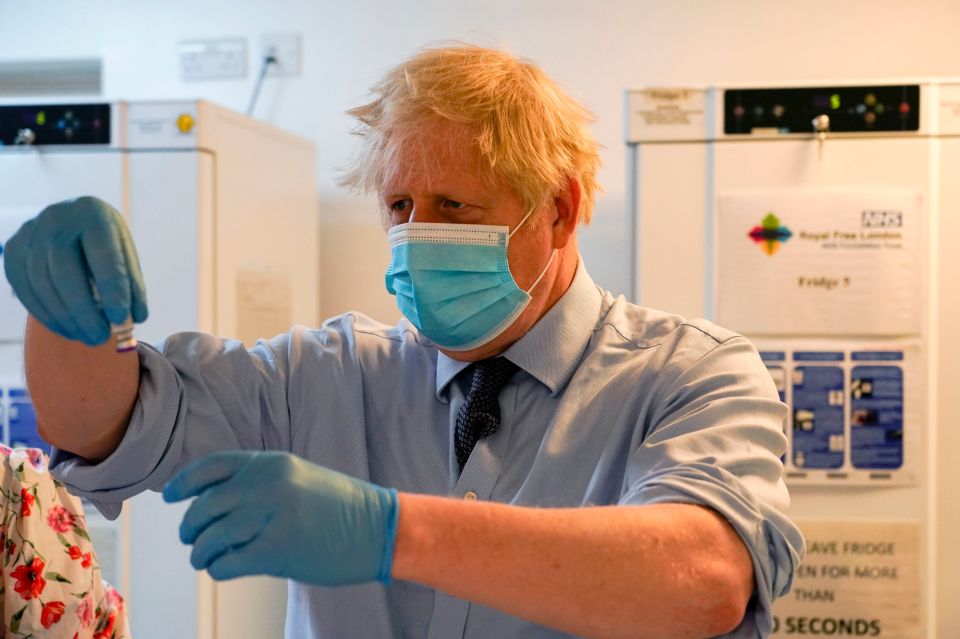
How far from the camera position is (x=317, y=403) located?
4.09 feet

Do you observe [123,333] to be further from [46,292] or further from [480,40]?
[480,40]

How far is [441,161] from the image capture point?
1.19 meters

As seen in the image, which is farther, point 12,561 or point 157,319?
point 157,319

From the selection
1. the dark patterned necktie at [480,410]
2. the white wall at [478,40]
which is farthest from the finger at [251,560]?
the white wall at [478,40]

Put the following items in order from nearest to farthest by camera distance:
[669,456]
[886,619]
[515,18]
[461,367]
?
[669,456]
[461,367]
[886,619]
[515,18]

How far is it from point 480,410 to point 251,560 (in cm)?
49

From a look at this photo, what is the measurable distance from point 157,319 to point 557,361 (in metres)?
1.15

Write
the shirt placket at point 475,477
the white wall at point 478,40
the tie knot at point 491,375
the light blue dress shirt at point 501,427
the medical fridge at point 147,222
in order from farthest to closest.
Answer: the white wall at point 478,40
the medical fridge at point 147,222
the tie knot at point 491,375
the shirt placket at point 475,477
the light blue dress shirt at point 501,427

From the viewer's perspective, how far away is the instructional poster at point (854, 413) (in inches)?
77.7

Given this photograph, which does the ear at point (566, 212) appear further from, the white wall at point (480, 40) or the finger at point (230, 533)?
the white wall at point (480, 40)

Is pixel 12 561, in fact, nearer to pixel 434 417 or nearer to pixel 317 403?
pixel 317 403

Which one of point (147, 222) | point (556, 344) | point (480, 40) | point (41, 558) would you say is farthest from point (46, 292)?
point (480, 40)

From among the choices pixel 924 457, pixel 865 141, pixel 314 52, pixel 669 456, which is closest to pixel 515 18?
pixel 314 52

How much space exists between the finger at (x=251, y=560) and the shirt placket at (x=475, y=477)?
0.42m
